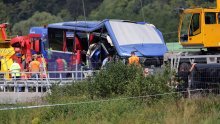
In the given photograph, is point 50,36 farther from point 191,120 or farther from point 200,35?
point 191,120

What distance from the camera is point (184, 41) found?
86.1 feet

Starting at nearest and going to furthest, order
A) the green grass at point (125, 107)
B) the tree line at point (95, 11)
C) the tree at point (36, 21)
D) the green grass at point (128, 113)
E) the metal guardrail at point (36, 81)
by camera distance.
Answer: the green grass at point (128, 113), the green grass at point (125, 107), the metal guardrail at point (36, 81), the tree line at point (95, 11), the tree at point (36, 21)

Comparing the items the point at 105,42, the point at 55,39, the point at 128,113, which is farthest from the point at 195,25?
the point at 128,113

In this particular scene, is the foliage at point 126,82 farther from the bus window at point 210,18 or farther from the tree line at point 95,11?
the tree line at point 95,11

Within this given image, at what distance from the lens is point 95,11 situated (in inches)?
3339

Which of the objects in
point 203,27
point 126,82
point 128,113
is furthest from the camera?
point 203,27

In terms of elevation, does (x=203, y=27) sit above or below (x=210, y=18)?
below

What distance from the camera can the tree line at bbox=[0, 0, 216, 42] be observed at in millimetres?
59812

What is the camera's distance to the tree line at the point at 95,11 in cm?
5981

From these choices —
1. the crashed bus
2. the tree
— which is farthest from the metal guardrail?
the tree

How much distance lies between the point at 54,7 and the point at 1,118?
86271mm

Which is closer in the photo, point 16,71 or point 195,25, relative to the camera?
point 195,25

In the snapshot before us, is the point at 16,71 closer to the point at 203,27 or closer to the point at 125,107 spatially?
the point at 203,27

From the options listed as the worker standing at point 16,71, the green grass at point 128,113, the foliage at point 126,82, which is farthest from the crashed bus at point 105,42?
the green grass at point 128,113
